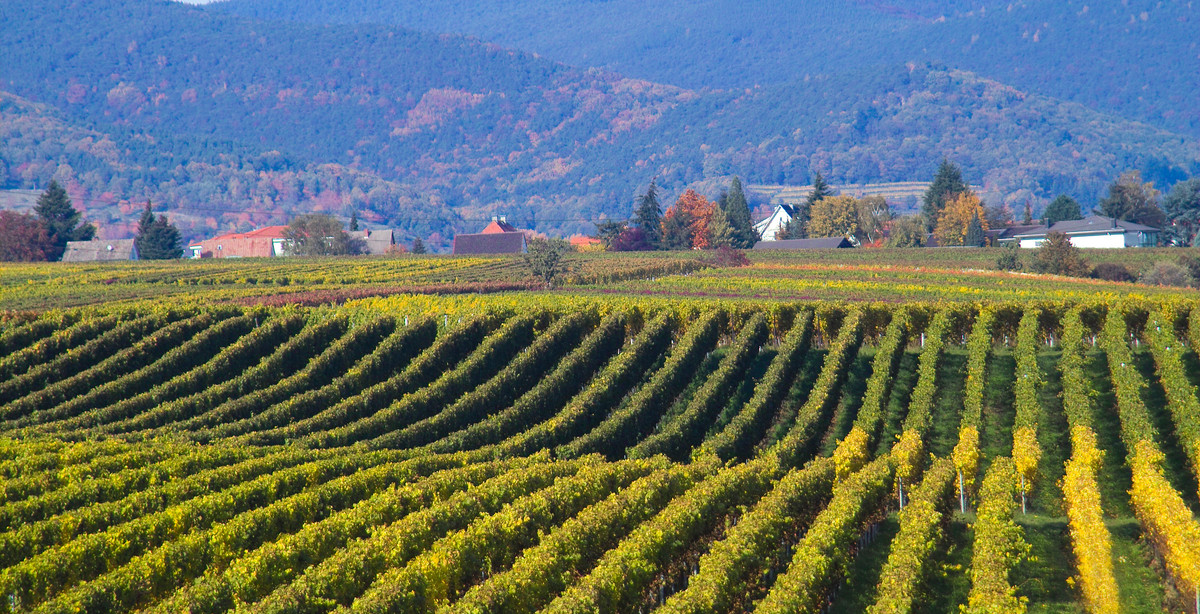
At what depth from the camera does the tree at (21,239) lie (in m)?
121

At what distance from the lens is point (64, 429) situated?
3397 cm

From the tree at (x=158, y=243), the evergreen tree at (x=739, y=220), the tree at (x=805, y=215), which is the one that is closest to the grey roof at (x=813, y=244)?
the evergreen tree at (x=739, y=220)

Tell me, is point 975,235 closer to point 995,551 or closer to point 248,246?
point 248,246

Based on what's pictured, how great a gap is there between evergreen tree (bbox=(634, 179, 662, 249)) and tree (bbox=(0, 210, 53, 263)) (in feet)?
262

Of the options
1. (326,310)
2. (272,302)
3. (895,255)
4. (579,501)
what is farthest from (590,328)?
(895,255)

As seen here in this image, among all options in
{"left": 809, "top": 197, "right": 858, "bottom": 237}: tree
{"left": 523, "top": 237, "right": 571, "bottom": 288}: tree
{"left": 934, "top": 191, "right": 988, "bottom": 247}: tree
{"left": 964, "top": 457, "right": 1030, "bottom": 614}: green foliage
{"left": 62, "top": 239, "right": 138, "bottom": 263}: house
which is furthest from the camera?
{"left": 809, "top": 197, "right": 858, "bottom": 237}: tree

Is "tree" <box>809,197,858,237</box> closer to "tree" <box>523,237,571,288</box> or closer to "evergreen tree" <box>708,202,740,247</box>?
"evergreen tree" <box>708,202,740,247</box>

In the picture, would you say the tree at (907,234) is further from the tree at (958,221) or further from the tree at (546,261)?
the tree at (546,261)

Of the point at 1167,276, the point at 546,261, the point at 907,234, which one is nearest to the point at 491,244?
Result: the point at 546,261

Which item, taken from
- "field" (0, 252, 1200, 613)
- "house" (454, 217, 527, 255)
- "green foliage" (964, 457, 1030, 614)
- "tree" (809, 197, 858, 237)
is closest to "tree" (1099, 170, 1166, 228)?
"tree" (809, 197, 858, 237)

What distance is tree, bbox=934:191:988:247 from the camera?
150m

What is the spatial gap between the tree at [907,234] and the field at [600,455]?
265 ft

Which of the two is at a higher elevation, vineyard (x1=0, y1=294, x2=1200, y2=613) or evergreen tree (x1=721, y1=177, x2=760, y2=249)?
evergreen tree (x1=721, y1=177, x2=760, y2=249)

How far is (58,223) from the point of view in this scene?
128 metres
